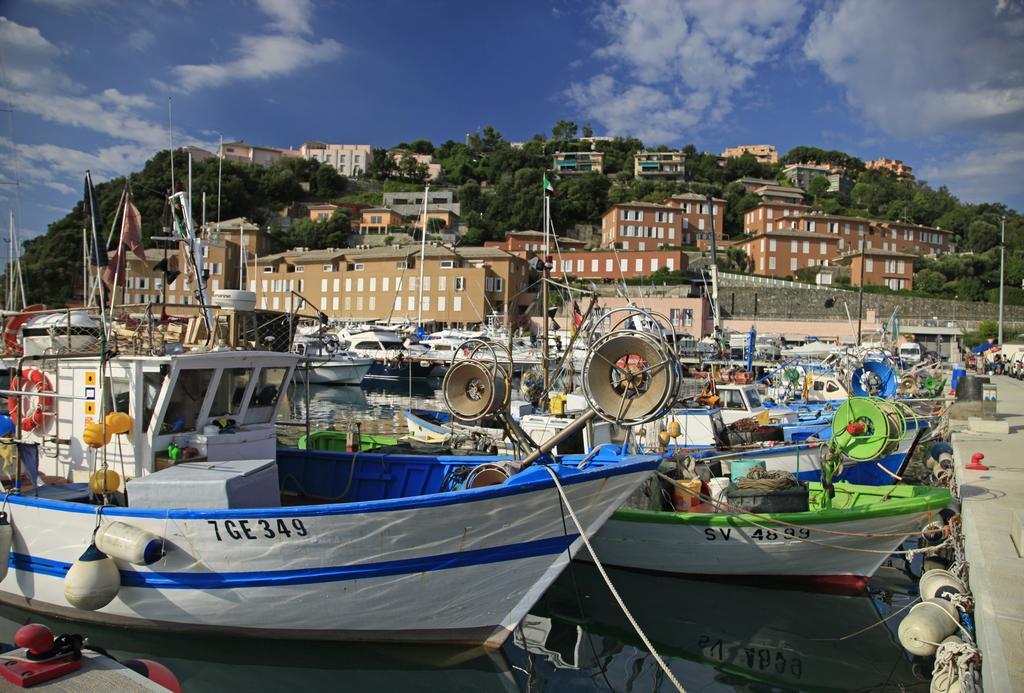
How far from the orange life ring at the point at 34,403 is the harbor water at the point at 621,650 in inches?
90.5

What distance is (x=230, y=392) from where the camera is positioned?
898 centimetres

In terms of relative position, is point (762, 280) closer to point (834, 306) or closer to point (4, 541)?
point (834, 306)

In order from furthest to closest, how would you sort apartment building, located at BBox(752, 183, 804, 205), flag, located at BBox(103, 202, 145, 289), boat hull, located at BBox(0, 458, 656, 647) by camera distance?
apartment building, located at BBox(752, 183, 804, 205) < flag, located at BBox(103, 202, 145, 289) < boat hull, located at BBox(0, 458, 656, 647)

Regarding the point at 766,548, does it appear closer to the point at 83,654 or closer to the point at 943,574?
the point at 943,574

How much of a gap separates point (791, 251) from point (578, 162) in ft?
168

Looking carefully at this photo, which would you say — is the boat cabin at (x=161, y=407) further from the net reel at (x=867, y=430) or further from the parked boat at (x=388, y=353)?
the parked boat at (x=388, y=353)

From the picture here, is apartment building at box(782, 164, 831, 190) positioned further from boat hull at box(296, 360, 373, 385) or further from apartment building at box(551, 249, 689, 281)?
boat hull at box(296, 360, 373, 385)

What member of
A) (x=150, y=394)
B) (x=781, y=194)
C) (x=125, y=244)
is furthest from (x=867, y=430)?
(x=781, y=194)

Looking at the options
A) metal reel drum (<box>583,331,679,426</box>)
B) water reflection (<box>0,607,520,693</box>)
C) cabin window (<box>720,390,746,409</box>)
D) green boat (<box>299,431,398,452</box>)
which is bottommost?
water reflection (<box>0,607,520,693</box>)

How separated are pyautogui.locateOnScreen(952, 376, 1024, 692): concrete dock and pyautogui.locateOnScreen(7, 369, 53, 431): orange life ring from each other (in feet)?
33.9

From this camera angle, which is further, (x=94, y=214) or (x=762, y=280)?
(x=762, y=280)

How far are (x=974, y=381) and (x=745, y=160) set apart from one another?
357ft

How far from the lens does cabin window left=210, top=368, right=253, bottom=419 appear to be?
8.86 meters

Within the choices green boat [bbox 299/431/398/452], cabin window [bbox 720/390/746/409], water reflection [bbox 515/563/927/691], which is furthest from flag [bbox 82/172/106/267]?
cabin window [bbox 720/390/746/409]
